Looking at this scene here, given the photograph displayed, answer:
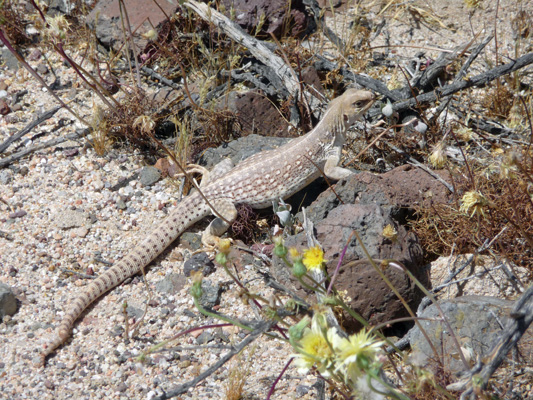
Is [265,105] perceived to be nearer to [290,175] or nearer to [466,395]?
[290,175]

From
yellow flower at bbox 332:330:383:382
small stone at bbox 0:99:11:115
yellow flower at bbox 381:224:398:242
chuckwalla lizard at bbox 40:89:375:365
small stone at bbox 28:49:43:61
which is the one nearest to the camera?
yellow flower at bbox 332:330:383:382

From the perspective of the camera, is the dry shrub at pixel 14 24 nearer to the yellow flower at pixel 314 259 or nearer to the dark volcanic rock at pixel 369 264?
the dark volcanic rock at pixel 369 264

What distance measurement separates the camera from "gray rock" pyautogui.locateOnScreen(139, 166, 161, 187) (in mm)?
4938

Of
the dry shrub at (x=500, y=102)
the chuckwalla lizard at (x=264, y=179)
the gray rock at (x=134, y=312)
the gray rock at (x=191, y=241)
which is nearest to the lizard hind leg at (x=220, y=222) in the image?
the chuckwalla lizard at (x=264, y=179)

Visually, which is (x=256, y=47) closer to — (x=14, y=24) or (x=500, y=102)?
(x=500, y=102)

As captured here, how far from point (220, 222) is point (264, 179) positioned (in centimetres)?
52

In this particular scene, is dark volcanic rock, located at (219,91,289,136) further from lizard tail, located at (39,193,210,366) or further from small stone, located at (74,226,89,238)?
small stone, located at (74,226,89,238)

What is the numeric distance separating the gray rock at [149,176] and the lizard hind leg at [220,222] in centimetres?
83

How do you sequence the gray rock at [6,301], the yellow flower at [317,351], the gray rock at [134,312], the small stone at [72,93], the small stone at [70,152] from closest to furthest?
the yellow flower at [317,351] → the gray rock at [6,301] → the gray rock at [134,312] → the small stone at [70,152] → the small stone at [72,93]

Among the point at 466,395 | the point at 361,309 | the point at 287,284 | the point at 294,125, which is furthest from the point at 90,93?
the point at 466,395

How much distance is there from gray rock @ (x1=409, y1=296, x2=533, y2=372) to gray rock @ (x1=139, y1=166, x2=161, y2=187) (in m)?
2.86

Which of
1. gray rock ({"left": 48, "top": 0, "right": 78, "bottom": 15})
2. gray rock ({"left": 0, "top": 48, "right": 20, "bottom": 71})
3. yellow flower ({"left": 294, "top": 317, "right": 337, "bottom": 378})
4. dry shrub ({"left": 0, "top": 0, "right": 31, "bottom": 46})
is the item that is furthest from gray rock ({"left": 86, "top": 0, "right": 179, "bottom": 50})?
yellow flower ({"left": 294, "top": 317, "right": 337, "bottom": 378})

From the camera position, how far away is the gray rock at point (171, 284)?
4090 millimetres

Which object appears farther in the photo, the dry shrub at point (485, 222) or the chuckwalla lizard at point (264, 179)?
the chuckwalla lizard at point (264, 179)
